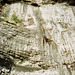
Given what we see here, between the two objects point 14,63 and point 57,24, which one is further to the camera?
point 57,24

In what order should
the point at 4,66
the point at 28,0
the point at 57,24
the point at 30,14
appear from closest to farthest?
the point at 4,66
the point at 57,24
the point at 30,14
the point at 28,0

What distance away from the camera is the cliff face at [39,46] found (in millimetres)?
2771

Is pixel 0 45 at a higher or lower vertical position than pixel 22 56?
higher

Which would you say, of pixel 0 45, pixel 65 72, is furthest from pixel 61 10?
pixel 0 45

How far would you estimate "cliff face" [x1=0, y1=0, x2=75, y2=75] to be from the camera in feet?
9.09

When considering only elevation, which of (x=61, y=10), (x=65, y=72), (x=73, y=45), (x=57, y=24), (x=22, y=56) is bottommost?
(x=65, y=72)

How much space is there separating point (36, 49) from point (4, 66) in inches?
44.7

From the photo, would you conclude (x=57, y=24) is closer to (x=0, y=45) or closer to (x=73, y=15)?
(x=73, y=15)

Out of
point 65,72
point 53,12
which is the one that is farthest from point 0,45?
point 53,12

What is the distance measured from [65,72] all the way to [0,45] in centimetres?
214

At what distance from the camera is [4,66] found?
8.78 feet

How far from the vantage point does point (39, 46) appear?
326 cm

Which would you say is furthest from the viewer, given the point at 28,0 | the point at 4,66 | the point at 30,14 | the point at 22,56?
A: the point at 28,0

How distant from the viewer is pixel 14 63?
2766 millimetres
